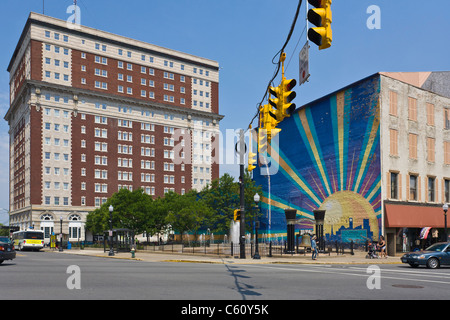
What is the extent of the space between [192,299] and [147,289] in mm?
2444

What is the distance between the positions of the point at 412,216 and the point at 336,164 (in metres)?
8.60

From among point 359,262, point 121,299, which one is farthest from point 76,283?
point 359,262

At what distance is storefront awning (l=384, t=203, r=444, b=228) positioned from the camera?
38531 millimetres

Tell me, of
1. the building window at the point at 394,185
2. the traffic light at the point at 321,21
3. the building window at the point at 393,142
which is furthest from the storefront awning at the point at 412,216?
the traffic light at the point at 321,21

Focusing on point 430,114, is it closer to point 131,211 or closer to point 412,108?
point 412,108

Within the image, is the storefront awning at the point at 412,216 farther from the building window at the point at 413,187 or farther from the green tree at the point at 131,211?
the green tree at the point at 131,211

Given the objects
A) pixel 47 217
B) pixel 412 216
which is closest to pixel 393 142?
pixel 412 216

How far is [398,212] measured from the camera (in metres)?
39.2

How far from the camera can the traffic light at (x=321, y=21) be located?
8.57 metres

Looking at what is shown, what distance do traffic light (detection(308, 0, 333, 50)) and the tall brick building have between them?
90.5m

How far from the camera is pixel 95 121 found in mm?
99562

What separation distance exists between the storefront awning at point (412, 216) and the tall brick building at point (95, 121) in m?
72.2

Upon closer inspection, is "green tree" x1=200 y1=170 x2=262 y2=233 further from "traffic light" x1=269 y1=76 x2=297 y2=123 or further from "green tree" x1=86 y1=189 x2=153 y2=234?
"traffic light" x1=269 y1=76 x2=297 y2=123
